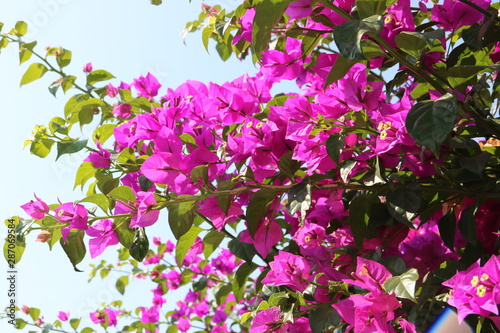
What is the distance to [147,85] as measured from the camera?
141cm

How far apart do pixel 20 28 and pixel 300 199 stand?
1327 millimetres

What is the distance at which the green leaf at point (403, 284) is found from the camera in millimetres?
708

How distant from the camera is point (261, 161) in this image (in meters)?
0.90

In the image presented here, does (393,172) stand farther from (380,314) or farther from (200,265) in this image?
(200,265)

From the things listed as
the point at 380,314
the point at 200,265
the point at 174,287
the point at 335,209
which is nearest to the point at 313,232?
the point at 335,209

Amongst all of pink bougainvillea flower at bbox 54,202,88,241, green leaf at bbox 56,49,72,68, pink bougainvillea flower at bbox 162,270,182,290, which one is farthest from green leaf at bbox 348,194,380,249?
pink bougainvillea flower at bbox 162,270,182,290

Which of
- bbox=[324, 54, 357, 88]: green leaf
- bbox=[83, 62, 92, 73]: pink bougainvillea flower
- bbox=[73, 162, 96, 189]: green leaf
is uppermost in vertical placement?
bbox=[83, 62, 92, 73]: pink bougainvillea flower

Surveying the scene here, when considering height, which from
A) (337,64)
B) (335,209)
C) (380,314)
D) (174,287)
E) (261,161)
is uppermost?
(337,64)

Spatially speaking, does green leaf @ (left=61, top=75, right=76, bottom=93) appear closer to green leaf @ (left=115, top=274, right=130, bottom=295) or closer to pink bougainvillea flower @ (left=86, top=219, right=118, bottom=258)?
pink bougainvillea flower @ (left=86, top=219, right=118, bottom=258)

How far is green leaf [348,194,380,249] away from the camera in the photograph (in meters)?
0.91

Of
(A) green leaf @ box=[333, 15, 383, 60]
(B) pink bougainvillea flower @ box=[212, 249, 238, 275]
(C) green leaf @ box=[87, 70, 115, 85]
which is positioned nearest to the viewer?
(A) green leaf @ box=[333, 15, 383, 60]

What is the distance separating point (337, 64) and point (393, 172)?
0.30m

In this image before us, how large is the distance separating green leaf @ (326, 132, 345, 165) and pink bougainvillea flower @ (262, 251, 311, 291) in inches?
8.4

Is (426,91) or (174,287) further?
(174,287)
